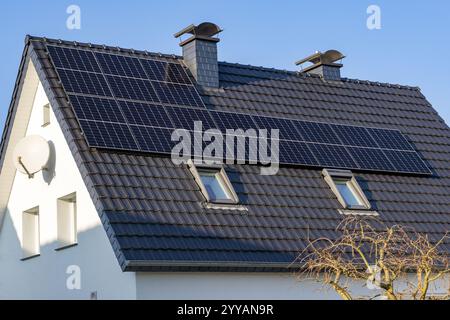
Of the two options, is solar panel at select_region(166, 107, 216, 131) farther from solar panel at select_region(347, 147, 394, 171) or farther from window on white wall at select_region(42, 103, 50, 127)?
solar panel at select_region(347, 147, 394, 171)

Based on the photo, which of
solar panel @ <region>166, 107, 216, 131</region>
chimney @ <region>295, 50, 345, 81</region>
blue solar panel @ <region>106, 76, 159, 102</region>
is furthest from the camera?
chimney @ <region>295, 50, 345, 81</region>

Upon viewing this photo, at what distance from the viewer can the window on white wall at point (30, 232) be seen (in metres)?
20.6

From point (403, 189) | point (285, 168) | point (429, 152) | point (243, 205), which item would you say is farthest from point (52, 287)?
point (429, 152)

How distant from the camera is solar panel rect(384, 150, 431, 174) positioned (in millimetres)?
22219

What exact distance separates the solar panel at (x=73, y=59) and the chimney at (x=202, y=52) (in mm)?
2647

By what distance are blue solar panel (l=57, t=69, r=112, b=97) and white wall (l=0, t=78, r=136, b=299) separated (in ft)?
2.79

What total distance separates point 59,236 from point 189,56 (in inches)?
227

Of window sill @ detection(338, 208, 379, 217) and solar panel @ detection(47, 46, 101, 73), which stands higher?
solar panel @ detection(47, 46, 101, 73)

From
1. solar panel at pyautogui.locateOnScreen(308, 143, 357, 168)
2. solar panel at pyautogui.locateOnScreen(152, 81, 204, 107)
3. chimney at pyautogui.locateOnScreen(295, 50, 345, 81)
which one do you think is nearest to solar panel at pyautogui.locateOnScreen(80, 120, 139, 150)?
solar panel at pyautogui.locateOnScreen(152, 81, 204, 107)

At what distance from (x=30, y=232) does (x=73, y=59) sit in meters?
3.97

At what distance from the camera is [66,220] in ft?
63.5

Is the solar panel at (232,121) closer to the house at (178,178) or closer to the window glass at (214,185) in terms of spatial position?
the house at (178,178)

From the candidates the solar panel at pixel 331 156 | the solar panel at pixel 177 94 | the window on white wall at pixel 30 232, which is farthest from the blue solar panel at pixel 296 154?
the window on white wall at pixel 30 232

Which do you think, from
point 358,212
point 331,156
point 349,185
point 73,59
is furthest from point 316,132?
point 73,59
